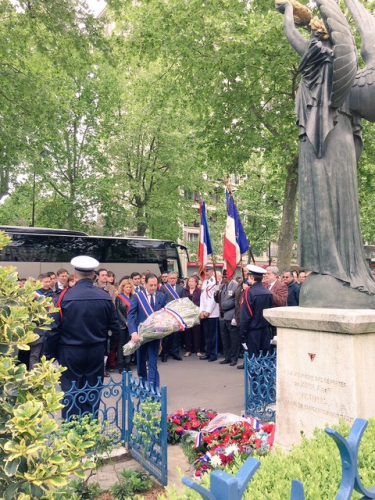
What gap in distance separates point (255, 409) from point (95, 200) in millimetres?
20674

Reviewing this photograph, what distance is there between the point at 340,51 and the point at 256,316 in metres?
5.33

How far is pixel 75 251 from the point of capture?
58.3 feet

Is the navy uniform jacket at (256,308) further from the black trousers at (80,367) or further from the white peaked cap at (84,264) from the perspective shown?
the white peaked cap at (84,264)

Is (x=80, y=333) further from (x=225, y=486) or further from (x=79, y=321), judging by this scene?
(x=225, y=486)

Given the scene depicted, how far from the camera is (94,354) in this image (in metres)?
5.90

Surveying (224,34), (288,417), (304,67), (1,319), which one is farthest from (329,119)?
(224,34)

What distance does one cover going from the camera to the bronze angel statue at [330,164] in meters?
4.49

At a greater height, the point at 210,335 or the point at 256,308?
the point at 256,308

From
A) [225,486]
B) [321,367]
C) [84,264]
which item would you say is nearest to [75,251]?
[84,264]

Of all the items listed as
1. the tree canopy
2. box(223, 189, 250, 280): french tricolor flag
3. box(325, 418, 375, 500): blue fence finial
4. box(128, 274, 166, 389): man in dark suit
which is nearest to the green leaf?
box(325, 418, 375, 500): blue fence finial

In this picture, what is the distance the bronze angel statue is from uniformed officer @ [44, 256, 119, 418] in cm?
267

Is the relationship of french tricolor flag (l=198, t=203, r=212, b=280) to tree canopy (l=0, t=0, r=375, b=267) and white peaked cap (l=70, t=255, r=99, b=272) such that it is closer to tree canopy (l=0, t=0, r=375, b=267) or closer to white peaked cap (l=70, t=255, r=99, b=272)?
tree canopy (l=0, t=0, r=375, b=267)

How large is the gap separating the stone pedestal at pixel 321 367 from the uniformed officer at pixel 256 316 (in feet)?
13.1

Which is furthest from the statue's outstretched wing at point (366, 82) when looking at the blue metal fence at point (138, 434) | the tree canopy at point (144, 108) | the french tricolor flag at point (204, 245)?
the tree canopy at point (144, 108)
